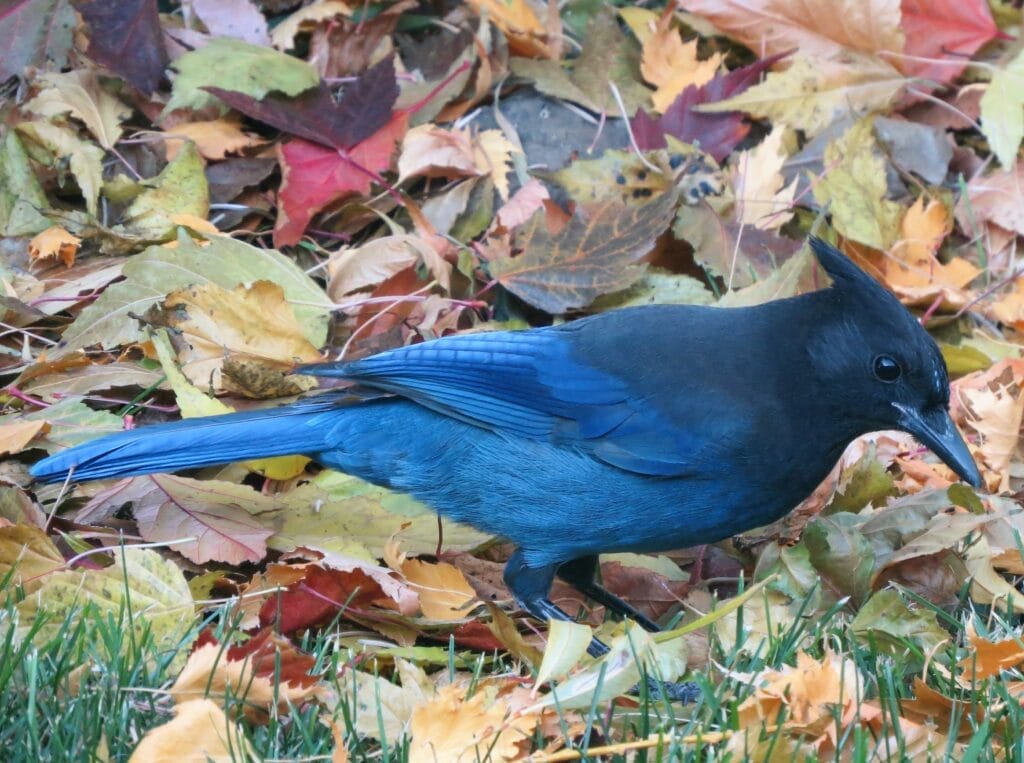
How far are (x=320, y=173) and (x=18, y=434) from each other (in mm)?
1467

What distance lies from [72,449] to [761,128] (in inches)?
110

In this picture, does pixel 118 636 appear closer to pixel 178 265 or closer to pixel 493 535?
pixel 493 535

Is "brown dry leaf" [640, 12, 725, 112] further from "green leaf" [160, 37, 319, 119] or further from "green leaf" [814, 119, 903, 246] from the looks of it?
"green leaf" [160, 37, 319, 119]

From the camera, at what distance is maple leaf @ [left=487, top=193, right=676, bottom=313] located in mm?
4297

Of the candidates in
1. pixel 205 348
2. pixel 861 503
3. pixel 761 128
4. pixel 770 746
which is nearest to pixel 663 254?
pixel 761 128

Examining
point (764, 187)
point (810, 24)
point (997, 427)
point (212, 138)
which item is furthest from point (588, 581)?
point (810, 24)

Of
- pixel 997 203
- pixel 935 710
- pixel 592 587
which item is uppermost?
pixel 997 203

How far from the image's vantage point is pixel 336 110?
4.70m

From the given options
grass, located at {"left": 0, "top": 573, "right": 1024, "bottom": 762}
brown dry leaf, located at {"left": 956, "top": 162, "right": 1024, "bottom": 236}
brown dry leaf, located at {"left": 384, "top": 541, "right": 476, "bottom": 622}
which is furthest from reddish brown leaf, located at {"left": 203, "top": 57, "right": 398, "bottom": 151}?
grass, located at {"left": 0, "top": 573, "right": 1024, "bottom": 762}

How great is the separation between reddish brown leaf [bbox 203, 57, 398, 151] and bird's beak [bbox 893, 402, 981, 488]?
215 cm

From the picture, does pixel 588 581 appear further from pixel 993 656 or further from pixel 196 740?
pixel 196 740

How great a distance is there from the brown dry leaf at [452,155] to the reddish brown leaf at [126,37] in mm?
895

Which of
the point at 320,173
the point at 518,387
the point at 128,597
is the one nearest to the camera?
the point at 128,597

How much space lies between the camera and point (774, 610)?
334 cm
